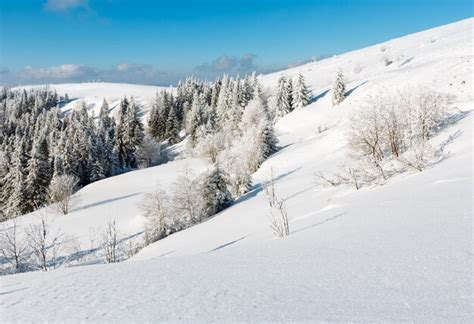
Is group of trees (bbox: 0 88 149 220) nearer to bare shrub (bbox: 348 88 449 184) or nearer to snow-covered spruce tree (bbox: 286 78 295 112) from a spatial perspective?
snow-covered spruce tree (bbox: 286 78 295 112)

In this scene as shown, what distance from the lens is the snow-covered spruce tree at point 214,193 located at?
28.6 metres

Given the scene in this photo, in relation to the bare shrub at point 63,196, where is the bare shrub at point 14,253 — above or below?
below

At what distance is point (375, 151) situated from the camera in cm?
1809

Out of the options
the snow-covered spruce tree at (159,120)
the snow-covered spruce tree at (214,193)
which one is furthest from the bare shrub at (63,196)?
the snow-covered spruce tree at (159,120)

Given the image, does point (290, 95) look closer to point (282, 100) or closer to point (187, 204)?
point (282, 100)

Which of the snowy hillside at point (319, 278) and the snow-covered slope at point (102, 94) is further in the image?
the snow-covered slope at point (102, 94)

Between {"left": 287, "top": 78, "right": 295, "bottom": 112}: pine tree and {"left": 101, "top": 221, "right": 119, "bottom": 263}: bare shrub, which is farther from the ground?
{"left": 287, "top": 78, "right": 295, "bottom": 112}: pine tree

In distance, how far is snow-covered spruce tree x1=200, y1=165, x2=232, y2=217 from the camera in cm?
2862

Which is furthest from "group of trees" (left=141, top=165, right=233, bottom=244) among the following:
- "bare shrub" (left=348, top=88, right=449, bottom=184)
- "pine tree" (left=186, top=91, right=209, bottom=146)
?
"pine tree" (left=186, top=91, right=209, bottom=146)

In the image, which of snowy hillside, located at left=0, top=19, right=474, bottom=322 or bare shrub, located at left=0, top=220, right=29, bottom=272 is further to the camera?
bare shrub, located at left=0, top=220, right=29, bottom=272

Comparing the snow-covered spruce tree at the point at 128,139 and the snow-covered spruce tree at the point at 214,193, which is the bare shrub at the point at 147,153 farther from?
the snow-covered spruce tree at the point at 214,193

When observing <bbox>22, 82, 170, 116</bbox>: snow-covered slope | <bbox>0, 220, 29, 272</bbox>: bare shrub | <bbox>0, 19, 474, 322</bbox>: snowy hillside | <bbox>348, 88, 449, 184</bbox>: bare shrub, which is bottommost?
<bbox>0, 220, 29, 272</bbox>: bare shrub

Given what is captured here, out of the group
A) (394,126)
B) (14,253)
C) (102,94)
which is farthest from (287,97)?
(102,94)

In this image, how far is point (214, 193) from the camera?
2883 centimetres
